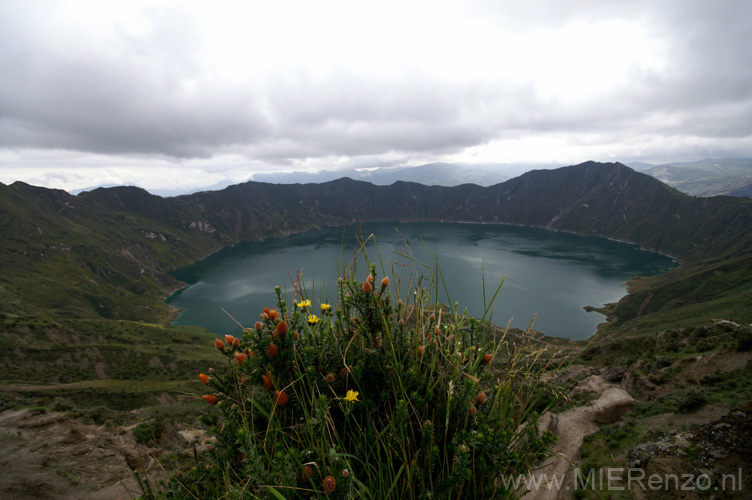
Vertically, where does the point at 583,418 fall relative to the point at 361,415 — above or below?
below

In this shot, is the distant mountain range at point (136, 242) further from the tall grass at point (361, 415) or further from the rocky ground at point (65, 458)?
the tall grass at point (361, 415)

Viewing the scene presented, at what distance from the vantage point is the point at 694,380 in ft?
46.8

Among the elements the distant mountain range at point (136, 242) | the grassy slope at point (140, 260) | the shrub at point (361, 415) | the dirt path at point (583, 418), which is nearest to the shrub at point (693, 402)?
the dirt path at point (583, 418)

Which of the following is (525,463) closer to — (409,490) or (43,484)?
(409,490)

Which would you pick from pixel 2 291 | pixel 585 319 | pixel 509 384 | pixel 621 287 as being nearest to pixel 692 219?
pixel 621 287

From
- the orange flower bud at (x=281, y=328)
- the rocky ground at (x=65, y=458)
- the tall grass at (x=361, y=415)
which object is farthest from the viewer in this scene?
the rocky ground at (x=65, y=458)

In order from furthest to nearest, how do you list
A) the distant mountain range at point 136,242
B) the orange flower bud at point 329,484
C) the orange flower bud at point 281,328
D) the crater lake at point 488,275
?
the crater lake at point 488,275 < the distant mountain range at point 136,242 < the orange flower bud at point 281,328 < the orange flower bud at point 329,484

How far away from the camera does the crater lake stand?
74.7m

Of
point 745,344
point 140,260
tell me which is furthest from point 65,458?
point 140,260

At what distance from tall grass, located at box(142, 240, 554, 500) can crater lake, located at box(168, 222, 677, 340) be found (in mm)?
40901

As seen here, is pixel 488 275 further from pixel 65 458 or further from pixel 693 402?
pixel 65 458

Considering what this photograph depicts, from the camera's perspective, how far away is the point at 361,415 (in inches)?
83.5

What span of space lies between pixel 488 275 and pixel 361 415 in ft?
334

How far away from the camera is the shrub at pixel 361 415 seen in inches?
69.5
